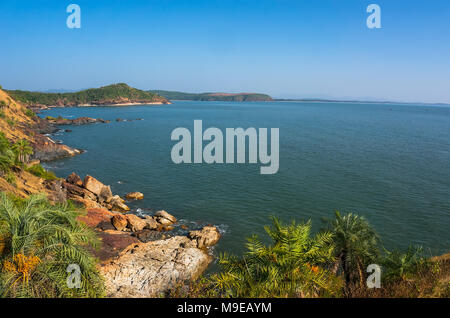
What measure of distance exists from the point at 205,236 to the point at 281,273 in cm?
1684

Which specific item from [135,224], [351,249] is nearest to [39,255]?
[351,249]

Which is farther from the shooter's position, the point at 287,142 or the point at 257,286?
the point at 287,142

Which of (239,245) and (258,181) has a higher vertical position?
(258,181)

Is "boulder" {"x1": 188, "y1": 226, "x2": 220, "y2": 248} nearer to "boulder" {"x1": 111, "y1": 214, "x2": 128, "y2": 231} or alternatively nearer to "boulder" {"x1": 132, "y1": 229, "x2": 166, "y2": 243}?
"boulder" {"x1": 132, "y1": 229, "x2": 166, "y2": 243}

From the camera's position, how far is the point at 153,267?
68.6 ft

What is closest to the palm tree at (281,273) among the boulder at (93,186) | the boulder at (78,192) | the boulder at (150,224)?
the boulder at (150,224)

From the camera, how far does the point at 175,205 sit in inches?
1371

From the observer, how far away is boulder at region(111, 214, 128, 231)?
27731 mm

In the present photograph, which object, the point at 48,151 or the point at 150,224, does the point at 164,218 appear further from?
the point at 48,151

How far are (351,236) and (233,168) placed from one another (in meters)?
34.9

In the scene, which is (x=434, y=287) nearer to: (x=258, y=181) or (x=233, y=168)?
(x=258, y=181)

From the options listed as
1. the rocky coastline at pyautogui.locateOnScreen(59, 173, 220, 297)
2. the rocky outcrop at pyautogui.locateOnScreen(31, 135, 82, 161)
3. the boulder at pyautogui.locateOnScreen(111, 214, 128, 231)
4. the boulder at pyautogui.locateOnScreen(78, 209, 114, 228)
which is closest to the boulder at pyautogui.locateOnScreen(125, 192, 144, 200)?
the rocky coastline at pyautogui.locateOnScreen(59, 173, 220, 297)

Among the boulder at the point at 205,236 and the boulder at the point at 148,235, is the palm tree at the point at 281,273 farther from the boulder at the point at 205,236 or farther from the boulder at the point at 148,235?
the boulder at the point at 148,235
